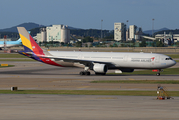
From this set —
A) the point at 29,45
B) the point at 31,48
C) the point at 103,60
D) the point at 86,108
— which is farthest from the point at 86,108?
the point at 29,45

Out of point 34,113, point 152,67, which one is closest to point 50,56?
point 152,67

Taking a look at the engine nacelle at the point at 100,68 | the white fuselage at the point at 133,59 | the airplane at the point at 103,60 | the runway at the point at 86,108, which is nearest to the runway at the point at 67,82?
the engine nacelle at the point at 100,68

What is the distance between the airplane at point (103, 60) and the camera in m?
48.8

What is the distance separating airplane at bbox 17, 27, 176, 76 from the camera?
160 feet

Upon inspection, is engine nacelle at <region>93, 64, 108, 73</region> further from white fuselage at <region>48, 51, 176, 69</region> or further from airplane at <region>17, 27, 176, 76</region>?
white fuselage at <region>48, 51, 176, 69</region>

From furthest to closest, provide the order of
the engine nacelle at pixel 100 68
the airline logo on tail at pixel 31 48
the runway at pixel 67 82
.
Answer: the airline logo on tail at pixel 31 48, the engine nacelle at pixel 100 68, the runway at pixel 67 82

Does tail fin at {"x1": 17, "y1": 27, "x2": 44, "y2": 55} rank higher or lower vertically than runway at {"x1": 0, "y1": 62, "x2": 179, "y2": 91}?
higher

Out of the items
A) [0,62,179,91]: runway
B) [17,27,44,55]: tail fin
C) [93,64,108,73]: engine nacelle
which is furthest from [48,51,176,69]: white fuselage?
[17,27,44,55]: tail fin

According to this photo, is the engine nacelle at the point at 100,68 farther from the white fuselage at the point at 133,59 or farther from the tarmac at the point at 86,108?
the tarmac at the point at 86,108

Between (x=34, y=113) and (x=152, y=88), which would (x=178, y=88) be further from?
(x=34, y=113)

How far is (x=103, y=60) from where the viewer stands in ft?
168

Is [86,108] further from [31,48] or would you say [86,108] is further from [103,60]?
[31,48]

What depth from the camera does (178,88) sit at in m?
34.7

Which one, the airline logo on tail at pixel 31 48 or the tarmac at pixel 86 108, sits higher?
the airline logo on tail at pixel 31 48
